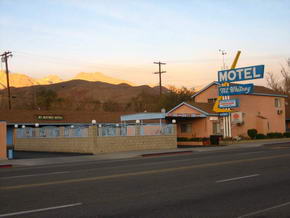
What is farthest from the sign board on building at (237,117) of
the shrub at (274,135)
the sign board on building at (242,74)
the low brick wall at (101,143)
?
the low brick wall at (101,143)

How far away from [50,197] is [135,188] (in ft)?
8.17

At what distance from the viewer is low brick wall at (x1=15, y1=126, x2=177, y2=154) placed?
33.1 m

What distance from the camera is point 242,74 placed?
154 feet

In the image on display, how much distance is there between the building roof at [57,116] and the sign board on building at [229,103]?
14997 mm

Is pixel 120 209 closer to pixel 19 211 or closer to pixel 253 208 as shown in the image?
pixel 19 211

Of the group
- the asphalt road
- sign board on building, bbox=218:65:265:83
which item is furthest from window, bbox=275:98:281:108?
the asphalt road

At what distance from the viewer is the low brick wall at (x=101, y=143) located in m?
33.1

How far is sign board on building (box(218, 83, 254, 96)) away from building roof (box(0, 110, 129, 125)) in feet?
49.6

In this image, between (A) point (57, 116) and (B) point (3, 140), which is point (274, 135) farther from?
(B) point (3, 140)

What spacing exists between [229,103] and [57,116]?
20.5m

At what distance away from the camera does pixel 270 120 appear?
56.1 metres

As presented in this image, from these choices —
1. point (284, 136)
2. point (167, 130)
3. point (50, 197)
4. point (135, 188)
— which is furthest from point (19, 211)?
point (284, 136)

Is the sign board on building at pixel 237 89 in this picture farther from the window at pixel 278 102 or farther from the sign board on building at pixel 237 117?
the window at pixel 278 102

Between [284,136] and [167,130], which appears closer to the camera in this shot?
[167,130]
